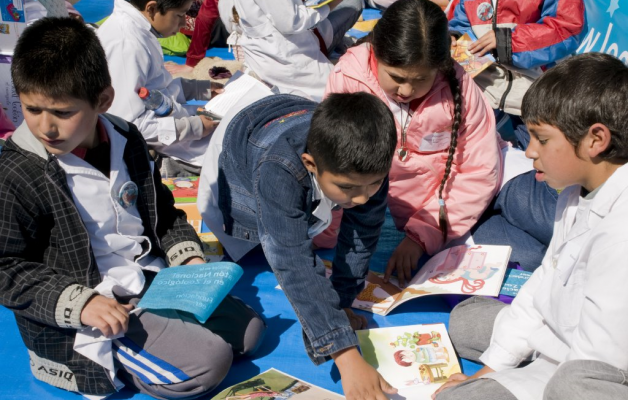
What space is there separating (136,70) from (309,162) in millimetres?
1233

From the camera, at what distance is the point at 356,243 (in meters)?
1.81

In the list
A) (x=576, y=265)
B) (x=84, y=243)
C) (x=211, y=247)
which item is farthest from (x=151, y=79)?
(x=576, y=265)

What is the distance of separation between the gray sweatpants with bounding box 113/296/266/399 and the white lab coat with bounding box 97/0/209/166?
1.10 m

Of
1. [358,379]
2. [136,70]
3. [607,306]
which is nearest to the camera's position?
[607,306]

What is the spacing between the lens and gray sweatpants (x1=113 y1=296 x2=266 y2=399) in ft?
5.23

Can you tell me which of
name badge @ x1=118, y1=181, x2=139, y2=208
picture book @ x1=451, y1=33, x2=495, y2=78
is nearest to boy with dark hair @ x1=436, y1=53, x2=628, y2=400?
name badge @ x1=118, y1=181, x2=139, y2=208

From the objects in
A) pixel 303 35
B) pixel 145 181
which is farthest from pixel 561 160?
pixel 303 35

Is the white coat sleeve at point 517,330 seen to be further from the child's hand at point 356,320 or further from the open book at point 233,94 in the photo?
the open book at point 233,94

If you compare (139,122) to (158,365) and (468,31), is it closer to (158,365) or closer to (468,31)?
(158,365)

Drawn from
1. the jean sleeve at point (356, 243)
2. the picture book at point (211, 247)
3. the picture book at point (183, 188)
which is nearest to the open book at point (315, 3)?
the picture book at point (183, 188)

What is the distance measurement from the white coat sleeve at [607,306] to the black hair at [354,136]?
0.51 metres

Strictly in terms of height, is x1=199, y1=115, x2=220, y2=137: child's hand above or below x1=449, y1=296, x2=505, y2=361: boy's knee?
above

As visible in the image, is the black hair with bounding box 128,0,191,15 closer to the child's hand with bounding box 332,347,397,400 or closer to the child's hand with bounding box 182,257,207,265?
the child's hand with bounding box 182,257,207,265

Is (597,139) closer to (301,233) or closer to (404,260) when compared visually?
(301,233)
